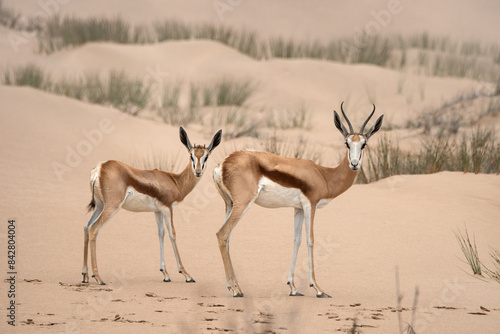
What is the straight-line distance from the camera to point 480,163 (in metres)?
11.9

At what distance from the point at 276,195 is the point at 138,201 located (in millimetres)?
1474

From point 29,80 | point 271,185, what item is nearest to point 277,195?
point 271,185

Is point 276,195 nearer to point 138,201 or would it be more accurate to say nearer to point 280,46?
point 138,201

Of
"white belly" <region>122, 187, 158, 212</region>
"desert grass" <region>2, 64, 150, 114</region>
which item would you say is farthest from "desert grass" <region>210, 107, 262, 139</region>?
"white belly" <region>122, 187, 158, 212</region>

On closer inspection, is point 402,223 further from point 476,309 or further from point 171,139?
point 171,139

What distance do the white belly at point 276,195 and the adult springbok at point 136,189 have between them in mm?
665

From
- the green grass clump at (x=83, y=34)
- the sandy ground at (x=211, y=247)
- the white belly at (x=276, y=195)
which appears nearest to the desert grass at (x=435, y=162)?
the sandy ground at (x=211, y=247)

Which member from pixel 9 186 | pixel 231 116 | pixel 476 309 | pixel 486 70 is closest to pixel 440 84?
pixel 486 70

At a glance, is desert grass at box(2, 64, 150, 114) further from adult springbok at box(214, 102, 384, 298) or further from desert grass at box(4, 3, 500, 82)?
adult springbok at box(214, 102, 384, 298)

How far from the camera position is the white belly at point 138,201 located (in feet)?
22.4

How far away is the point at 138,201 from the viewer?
6.89m

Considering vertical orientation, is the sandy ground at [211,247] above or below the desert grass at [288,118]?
below

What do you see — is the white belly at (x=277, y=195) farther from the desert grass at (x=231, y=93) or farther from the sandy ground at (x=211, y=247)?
the desert grass at (x=231, y=93)

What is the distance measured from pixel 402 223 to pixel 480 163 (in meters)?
3.16
